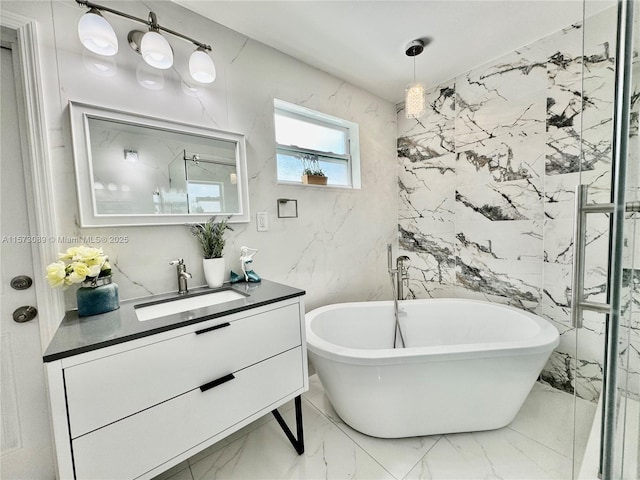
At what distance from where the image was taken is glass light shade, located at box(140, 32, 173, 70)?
1212 millimetres

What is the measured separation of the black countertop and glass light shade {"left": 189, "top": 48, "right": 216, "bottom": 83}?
115 centimetres

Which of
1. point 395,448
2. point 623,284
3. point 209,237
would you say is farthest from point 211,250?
point 623,284

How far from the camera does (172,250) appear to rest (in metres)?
1.39

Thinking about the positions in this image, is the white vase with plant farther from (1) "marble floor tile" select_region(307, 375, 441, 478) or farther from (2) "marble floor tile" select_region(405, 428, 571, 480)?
(2) "marble floor tile" select_region(405, 428, 571, 480)

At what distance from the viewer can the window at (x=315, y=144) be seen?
195 centimetres

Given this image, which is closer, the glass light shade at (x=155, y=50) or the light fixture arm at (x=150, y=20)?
the light fixture arm at (x=150, y=20)

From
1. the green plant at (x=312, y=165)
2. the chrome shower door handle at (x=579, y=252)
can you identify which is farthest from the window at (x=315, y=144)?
the chrome shower door handle at (x=579, y=252)

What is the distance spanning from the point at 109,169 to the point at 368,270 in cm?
194

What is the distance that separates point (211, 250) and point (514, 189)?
83.7 inches

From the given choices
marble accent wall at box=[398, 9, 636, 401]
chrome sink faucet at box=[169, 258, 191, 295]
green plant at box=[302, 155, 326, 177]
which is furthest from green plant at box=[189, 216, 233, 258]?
marble accent wall at box=[398, 9, 636, 401]

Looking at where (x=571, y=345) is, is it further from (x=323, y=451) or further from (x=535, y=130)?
(x=323, y=451)

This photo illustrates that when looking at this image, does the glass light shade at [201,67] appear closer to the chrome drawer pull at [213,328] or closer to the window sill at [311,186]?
the window sill at [311,186]

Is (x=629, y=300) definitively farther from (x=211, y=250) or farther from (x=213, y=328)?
(x=211, y=250)

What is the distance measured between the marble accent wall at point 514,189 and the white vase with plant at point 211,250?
5.95 feet
